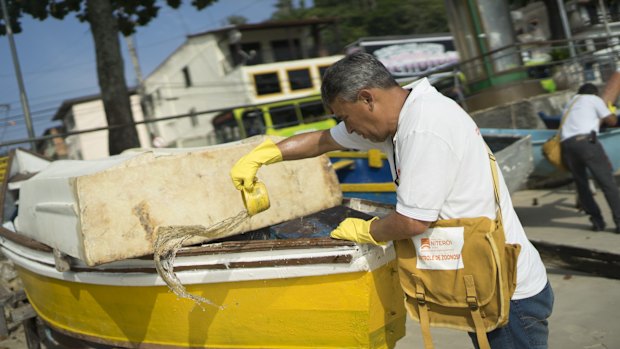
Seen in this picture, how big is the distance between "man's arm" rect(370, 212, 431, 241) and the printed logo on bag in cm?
6

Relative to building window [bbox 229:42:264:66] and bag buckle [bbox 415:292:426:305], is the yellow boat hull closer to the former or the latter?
bag buckle [bbox 415:292:426:305]

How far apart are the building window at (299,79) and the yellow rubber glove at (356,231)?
3010 cm

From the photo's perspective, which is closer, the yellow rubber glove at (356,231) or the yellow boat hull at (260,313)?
the yellow rubber glove at (356,231)

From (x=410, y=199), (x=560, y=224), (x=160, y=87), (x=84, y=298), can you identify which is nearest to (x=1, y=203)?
(x=84, y=298)

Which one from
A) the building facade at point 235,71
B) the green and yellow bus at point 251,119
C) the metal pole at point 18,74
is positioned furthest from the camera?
the building facade at point 235,71

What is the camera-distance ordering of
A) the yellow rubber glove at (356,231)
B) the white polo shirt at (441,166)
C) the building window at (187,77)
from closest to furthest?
1. the white polo shirt at (441,166)
2. the yellow rubber glove at (356,231)
3. the building window at (187,77)

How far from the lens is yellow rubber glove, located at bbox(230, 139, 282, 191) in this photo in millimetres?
2717

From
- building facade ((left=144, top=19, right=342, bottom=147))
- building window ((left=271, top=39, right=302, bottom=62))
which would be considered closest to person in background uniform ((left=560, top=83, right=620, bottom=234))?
building facade ((left=144, top=19, right=342, bottom=147))

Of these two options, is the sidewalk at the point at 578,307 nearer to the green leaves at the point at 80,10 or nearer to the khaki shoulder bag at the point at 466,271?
the khaki shoulder bag at the point at 466,271

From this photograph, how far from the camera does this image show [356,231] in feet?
7.85

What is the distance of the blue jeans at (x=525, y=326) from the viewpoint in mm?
2100

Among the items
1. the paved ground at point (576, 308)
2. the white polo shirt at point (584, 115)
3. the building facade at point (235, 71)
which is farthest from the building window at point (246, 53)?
the paved ground at point (576, 308)

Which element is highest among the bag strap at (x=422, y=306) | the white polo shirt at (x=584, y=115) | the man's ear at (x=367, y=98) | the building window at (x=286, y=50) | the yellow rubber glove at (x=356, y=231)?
the building window at (x=286, y=50)

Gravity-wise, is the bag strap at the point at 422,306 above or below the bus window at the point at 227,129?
below
